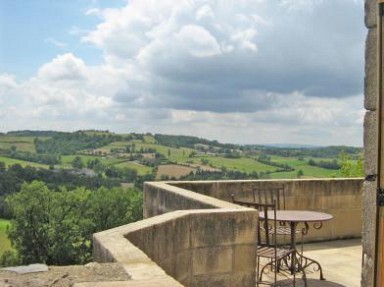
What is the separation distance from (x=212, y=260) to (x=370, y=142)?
187 centimetres

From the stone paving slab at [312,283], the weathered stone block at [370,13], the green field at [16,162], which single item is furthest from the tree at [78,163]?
the weathered stone block at [370,13]

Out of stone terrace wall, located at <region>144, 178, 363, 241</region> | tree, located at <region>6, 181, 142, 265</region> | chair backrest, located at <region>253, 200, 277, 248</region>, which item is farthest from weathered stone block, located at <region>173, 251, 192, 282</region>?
tree, located at <region>6, 181, 142, 265</region>

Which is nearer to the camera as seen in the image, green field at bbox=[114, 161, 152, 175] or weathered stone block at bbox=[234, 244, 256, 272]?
weathered stone block at bbox=[234, 244, 256, 272]

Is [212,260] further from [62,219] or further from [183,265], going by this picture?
[62,219]

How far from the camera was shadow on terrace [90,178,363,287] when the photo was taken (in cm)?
359

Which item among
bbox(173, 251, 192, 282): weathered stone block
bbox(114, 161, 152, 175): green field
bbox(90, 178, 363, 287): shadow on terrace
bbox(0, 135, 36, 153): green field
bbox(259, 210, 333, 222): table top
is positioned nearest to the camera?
bbox(90, 178, 363, 287): shadow on terrace

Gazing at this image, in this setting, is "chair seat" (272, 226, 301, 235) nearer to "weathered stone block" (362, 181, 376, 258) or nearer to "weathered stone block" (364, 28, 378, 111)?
"weathered stone block" (362, 181, 376, 258)

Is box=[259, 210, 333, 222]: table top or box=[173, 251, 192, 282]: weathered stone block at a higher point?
box=[259, 210, 333, 222]: table top

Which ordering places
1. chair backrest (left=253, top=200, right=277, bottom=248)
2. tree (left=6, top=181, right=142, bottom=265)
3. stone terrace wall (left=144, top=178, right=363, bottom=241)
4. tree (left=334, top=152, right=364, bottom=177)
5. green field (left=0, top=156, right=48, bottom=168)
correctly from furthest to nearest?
green field (left=0, top=156, right=48, bottom=168)
tree (left=6, top=181, right=142, bottom=265)
tree (left=334, top=152, right=364, bottom=177)
stone terrace wall (left=144, top=178, right=363, bottom=241)
chair backrest (left=253, top=200, right=277, bottom=248)

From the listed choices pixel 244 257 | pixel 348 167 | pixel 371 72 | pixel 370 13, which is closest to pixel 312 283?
pixel 244 257

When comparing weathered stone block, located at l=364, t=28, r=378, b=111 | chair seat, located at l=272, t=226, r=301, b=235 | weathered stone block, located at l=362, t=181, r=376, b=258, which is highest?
weathered stone block, located at l=364, t=28, r=378, b=111

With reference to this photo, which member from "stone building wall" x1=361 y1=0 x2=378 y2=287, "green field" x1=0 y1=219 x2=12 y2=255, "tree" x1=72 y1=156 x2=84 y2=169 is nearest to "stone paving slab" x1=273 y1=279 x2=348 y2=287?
"stone building wall" x1=361 y1=0 x2=378 y2=287

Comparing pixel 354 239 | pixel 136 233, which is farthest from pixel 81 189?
pixel 136 233

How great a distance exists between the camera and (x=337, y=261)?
22.2 ft
